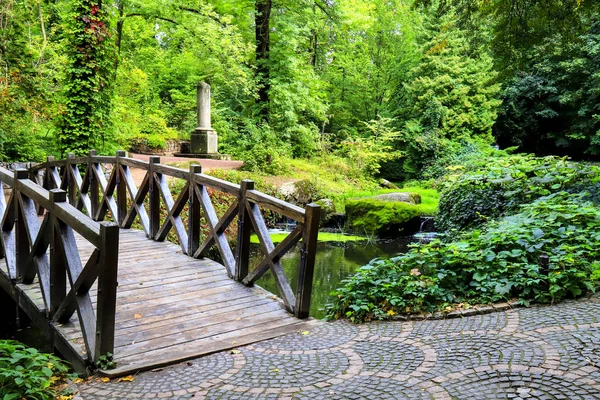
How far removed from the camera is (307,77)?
18.0m

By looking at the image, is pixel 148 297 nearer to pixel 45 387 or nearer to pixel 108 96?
pixel 45 387

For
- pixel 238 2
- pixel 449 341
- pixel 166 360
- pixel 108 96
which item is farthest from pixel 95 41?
pixel 449 341

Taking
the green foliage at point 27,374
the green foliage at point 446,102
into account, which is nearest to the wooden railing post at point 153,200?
the green foliage at point 27,374

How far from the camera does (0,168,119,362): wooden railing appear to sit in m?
3.42

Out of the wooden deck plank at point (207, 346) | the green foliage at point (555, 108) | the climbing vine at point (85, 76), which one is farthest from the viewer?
the green foliage at point (555, 108)

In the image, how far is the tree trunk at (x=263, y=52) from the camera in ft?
56.9

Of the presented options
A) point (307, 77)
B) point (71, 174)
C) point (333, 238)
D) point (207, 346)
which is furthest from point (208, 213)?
point (307, 77)

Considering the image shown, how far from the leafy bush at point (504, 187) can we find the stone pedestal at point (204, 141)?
1114cm

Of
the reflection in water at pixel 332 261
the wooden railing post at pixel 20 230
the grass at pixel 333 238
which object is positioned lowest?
the reflection in water at pixel 332 261

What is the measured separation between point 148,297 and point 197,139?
13.9 metres

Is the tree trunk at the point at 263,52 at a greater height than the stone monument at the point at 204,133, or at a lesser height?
greater

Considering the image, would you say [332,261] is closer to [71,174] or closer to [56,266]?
[71,174]

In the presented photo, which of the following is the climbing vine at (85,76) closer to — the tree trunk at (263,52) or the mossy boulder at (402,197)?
the tree trunk at (263,52)

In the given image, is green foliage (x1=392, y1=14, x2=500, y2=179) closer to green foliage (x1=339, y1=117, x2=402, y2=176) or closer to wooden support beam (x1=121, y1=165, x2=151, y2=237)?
green foliage (x1=339, y1=117, x2=402, y2=176)
